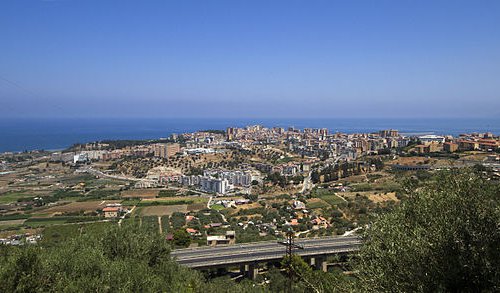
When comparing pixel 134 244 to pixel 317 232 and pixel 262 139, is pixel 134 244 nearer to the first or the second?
pixel 317 232

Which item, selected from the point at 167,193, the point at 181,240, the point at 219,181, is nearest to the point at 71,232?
the point at 181,240

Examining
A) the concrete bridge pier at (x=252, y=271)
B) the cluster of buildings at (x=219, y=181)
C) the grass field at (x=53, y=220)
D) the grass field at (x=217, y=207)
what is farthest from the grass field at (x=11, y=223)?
the cluster of buildings at (x=219, y=181)

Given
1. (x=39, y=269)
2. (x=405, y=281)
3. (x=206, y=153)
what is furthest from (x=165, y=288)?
(x=206, y=153)

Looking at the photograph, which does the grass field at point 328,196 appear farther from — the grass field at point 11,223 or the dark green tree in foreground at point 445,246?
the dark green tree in foreground at point 445,246

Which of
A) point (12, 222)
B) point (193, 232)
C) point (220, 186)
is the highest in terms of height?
point (193, 232)

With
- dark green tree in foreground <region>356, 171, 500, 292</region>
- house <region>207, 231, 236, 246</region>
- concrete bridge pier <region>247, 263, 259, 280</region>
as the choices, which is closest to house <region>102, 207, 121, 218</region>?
house <region>207, 231, 236, 246</region>

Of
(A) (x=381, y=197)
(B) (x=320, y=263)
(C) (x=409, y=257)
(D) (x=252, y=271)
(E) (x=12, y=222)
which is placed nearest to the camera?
(C) (x=409, y=257)

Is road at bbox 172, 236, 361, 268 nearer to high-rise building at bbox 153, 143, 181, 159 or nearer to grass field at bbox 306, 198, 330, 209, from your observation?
grass field at bbox 306, 198, 330, 209

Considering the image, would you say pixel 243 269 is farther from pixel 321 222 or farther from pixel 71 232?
pixel 321 222
